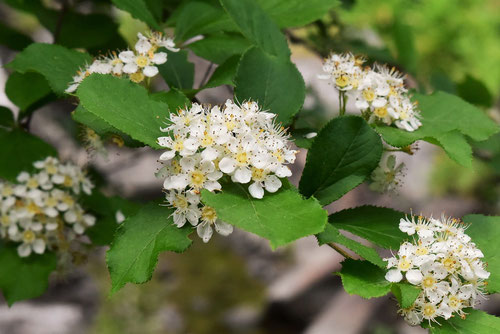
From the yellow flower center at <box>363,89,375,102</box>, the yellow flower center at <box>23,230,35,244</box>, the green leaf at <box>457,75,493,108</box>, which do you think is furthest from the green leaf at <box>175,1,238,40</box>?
the green leaf at <box>457,75,493,108</box>

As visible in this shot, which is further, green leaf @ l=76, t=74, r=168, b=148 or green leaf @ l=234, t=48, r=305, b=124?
green leaf @ l=234, t=48, r=305, b=124

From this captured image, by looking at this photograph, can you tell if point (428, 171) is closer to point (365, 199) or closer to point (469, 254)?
point (365, 199)

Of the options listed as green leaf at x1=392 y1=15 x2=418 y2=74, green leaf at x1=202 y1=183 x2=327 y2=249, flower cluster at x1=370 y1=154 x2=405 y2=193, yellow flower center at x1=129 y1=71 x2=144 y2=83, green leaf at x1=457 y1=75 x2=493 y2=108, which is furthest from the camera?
green leaf at x1=392 y1=15 x2=418 y2=74

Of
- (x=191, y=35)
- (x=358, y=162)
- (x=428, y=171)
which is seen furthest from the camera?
(x=428, y=171)

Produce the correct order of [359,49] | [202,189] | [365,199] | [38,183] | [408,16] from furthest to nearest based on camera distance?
[408,16] < [365,199] < [359,49] < [38,183] < [202,189]

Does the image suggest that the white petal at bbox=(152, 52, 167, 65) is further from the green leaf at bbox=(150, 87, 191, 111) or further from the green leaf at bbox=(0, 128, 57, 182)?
the green leaf at bbox=(0, 128, 57, 182)

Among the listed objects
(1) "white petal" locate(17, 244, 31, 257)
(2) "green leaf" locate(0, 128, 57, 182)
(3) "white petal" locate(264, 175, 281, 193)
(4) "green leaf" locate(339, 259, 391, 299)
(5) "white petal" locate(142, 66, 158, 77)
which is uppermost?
(5) "white petal" locate(142, 66, 158, 77)

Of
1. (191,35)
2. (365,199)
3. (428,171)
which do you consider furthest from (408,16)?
(191,35)
